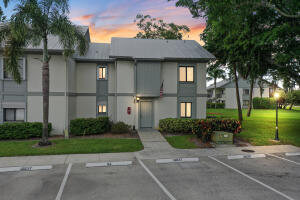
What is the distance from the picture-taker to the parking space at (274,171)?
20.2 ft

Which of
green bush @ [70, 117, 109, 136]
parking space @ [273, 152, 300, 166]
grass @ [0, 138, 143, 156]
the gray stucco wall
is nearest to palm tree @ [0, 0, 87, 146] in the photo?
grass @ [0, 138, 143, 156]

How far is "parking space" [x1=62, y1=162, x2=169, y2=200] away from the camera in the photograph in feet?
18.5

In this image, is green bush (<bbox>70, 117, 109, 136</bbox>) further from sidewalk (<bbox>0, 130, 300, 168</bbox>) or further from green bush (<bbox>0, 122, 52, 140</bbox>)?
sidewalk (<bbox>0, 130, 300, 168</bbox>)

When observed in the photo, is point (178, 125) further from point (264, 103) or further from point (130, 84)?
point (264, 103)

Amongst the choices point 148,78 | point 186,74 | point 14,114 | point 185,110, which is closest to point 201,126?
point 185,110

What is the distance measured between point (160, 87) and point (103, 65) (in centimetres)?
597

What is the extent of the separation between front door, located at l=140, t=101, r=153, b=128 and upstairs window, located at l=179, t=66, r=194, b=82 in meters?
3.86

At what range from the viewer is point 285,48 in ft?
41.8

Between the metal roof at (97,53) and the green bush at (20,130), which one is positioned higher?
Result: the metal roof at (97,53)

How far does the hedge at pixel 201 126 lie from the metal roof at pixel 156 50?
584cm

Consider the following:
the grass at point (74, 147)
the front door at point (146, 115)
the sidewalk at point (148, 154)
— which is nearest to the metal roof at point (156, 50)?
the front door at point (146, 115)

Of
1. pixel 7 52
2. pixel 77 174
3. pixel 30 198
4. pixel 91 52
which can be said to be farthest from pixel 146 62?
pixel 30 198

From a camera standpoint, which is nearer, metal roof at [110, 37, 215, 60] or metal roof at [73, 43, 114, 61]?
metal roof at [110, 37, 215, 60]

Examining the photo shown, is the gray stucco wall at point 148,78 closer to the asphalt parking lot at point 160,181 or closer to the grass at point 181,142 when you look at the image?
the grass at point 181,142
